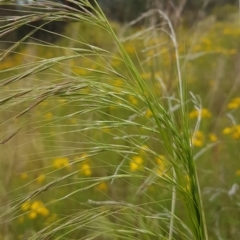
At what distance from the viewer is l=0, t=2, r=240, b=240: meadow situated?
82 centimetres

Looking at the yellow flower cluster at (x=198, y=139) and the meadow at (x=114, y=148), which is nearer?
the meadow at (x=114, y=148)

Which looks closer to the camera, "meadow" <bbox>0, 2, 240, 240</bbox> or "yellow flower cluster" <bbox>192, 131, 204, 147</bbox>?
"meadow" <bbox>0, 2, 240, 240</bbox>

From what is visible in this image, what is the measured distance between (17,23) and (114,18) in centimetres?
449

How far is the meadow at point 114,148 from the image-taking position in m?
0.82

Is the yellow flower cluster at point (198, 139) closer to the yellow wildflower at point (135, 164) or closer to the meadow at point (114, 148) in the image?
the meadow at point (114, 148)

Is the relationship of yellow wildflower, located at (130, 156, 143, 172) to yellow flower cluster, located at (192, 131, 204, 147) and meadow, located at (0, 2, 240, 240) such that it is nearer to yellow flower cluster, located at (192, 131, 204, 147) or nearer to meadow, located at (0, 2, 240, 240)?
meadow, located at (0, 2, 240, 240)

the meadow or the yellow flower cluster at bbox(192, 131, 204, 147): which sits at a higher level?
the meadow

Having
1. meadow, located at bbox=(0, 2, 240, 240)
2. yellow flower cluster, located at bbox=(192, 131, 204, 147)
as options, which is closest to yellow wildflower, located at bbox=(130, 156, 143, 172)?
meadow, located at bbox=(0, 2, 240, 240)

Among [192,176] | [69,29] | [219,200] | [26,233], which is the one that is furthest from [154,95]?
[69,29]

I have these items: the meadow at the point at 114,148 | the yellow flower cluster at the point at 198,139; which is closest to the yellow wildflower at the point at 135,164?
the meadow at the point at 114,148

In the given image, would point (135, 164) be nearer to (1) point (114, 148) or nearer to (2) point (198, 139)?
(1) point (114, 148)

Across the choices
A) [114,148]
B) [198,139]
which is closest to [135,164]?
[114,148]

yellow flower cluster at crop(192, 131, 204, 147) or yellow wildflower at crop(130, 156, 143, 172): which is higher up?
yellow wildflower at crop(130, 156, 143, 172)

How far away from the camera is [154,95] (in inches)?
33.1
